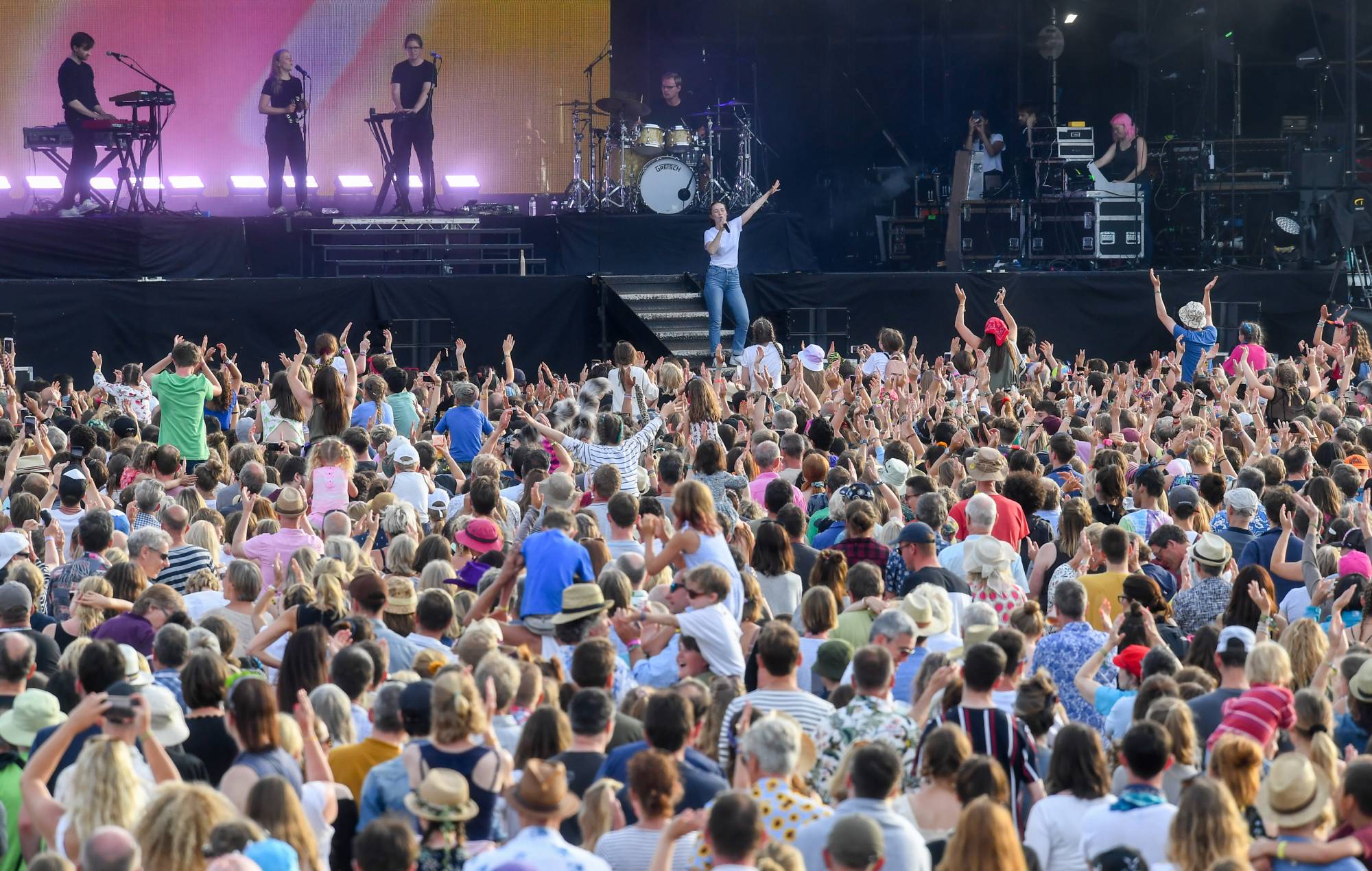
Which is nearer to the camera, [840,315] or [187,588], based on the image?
[187,588]

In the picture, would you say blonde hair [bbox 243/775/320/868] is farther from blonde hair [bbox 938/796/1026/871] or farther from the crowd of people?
blonde hair [bbox 938/796/1026/871]

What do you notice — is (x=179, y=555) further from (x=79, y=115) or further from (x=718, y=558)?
(x=79, y=115)

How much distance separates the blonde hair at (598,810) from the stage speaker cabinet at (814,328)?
47.2ft

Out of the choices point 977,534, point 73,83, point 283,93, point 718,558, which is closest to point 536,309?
point 283,93

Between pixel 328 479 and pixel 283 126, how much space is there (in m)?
10.8

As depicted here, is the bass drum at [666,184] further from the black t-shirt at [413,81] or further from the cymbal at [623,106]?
the black t-shirt at [413,81]

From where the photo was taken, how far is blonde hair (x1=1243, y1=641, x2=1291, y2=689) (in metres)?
5.00

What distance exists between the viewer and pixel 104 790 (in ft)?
13.3

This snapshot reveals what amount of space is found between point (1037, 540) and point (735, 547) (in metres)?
1.66

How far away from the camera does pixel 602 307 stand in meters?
18.0

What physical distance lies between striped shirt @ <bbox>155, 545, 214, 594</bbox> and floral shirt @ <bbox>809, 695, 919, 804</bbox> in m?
3.13

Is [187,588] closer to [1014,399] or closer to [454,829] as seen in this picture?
[454,829]

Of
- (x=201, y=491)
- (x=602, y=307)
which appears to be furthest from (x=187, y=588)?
(x=602, y=307)

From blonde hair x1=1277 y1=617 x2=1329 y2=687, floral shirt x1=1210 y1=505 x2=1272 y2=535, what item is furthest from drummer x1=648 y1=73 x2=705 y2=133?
blonde hair x1=1277 y1=617 x2=1329 y2=687
